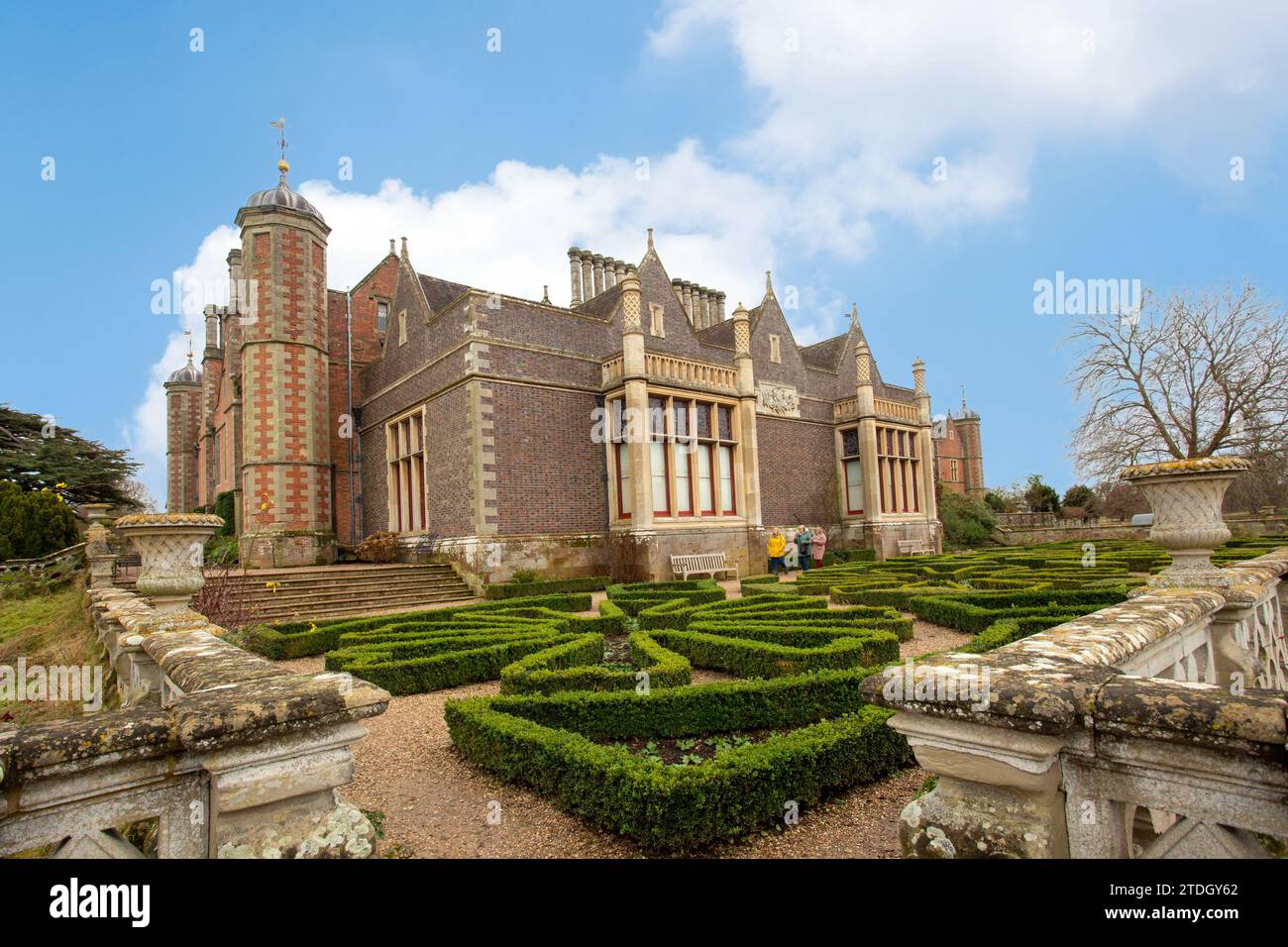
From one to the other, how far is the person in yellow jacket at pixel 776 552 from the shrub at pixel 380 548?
36.8 ft

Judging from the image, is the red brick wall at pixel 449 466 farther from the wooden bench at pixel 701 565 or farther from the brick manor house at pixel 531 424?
the wooden bench at pixel 701 565

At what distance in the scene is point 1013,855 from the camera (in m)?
2.06

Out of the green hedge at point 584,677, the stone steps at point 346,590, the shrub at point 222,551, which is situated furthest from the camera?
the shrub at point 222,551

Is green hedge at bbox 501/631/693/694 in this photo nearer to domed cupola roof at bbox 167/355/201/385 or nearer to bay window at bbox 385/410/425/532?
bay window at bbox 385/410/425/532

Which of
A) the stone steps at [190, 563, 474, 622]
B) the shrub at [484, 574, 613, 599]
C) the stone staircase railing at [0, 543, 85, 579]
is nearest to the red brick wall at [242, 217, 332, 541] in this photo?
the stone staircase railing at [0, 543, 85, 579]

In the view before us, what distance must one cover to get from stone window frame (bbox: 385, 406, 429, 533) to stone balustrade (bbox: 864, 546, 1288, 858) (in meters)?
18.1

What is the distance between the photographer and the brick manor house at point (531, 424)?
17.5 metres

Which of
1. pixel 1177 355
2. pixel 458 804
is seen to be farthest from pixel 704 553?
pixel 1177 355

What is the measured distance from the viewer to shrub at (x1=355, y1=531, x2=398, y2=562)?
778 inches

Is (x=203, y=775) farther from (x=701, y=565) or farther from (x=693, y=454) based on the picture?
(x=693, y=454)

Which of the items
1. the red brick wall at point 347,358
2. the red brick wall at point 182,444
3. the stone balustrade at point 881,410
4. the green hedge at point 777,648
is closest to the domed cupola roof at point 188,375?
the red brick wall at point 182,444

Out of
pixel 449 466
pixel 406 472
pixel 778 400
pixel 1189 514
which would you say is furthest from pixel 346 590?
pixel 778 400

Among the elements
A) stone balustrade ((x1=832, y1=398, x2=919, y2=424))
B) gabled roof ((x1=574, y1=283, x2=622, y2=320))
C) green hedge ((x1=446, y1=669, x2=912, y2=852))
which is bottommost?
green hedge ((x1=446, y1=669, x2=912, y2=852))
